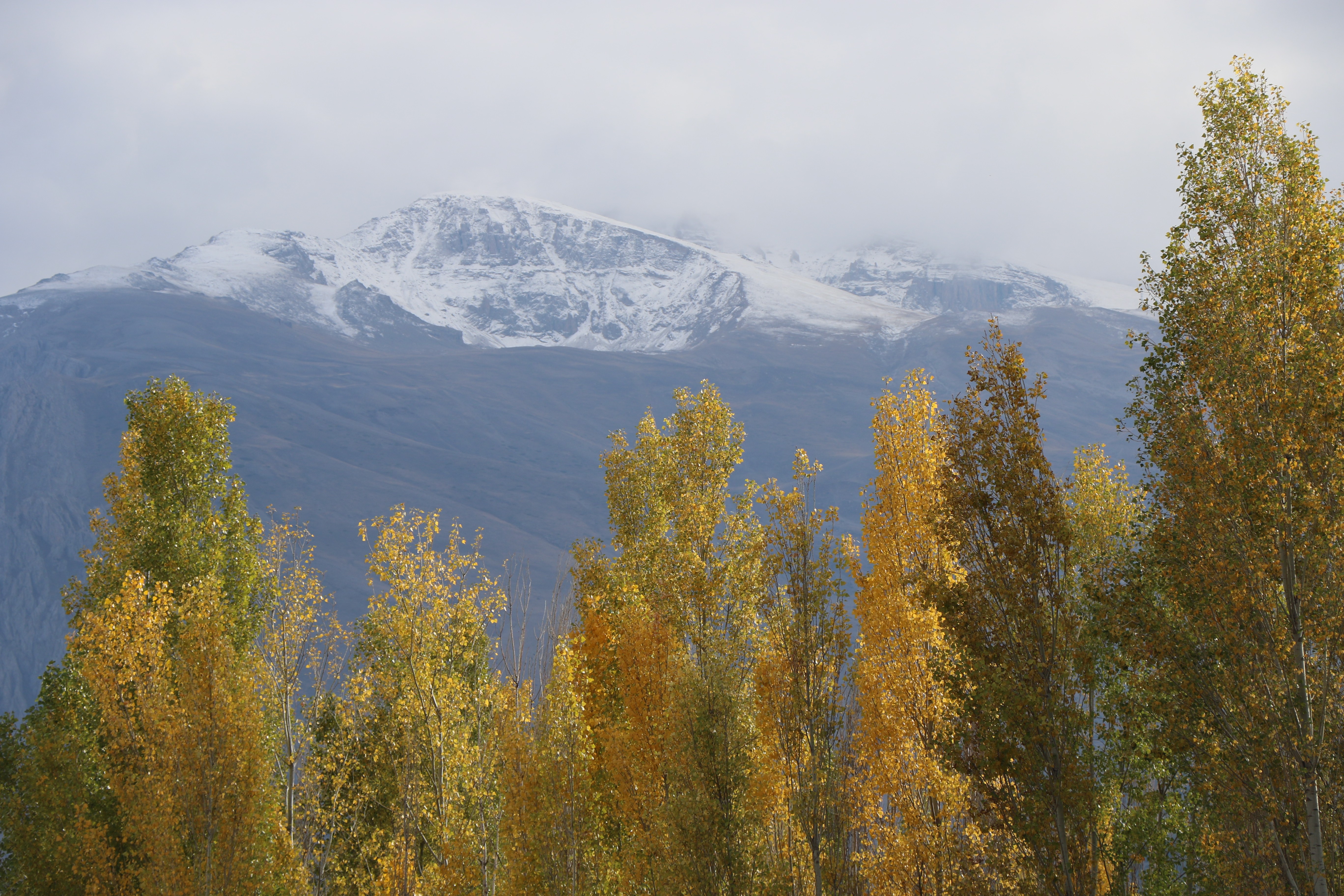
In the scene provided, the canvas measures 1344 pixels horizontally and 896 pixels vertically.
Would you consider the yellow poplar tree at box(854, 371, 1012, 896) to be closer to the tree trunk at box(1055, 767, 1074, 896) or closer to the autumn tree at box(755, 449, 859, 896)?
the autumn tree at box(755, 449, 859, 896)

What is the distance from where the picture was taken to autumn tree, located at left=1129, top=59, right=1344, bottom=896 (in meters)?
15.4

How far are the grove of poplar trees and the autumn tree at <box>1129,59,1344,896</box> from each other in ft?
0.22

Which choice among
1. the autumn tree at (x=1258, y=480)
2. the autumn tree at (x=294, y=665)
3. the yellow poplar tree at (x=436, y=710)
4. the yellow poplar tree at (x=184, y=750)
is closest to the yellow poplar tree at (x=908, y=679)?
the autumn tree at (x=1258, y=480)

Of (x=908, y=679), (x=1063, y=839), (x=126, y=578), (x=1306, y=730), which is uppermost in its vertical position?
(x=1306, y=730)

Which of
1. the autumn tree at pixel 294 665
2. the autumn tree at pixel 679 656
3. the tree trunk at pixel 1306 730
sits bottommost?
the autumn tree at pixel 294 665

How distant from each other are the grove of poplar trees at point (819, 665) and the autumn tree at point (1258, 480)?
0.07m

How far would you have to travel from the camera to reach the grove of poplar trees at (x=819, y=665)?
52.6 ft

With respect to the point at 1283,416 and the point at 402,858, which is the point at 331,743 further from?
the point at 1283,416

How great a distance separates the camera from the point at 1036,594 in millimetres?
18312

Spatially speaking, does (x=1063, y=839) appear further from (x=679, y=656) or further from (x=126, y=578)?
(x=126, y=578)

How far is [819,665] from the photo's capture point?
2173 centimetres

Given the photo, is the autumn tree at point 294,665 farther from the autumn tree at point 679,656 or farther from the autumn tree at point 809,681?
the autumn tree at point 809,681

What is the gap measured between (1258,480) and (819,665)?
9.80 metres

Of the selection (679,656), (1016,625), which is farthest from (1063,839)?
(679,656)
